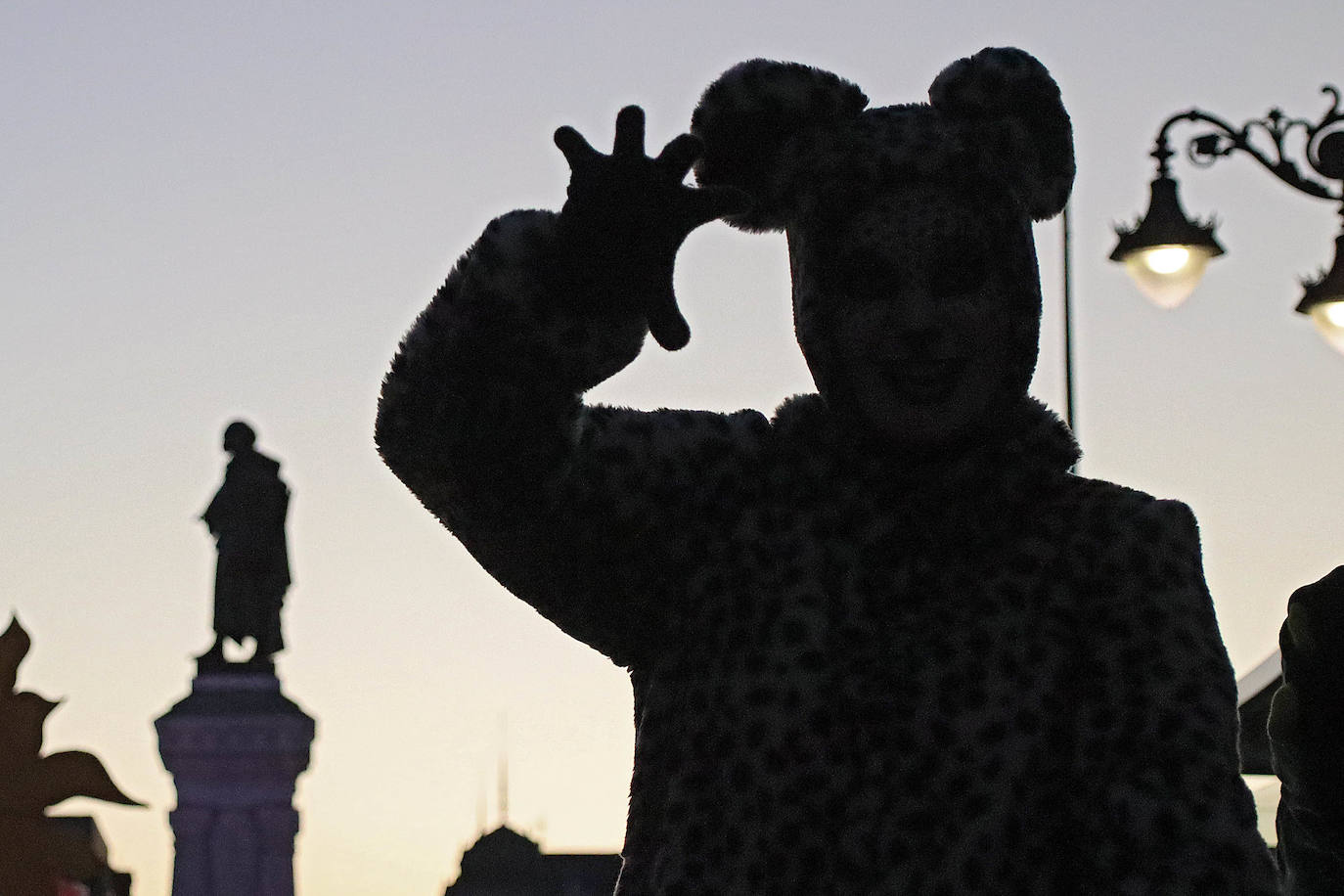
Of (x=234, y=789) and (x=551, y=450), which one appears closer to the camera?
(x=551, y=450)

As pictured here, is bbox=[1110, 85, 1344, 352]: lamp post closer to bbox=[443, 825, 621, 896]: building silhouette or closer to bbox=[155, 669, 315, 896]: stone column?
bbox=[155, 669, 315, 896]: stone column

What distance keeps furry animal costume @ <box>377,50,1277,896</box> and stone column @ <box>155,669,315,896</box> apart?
691 inches

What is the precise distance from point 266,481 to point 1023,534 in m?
A: 19.5

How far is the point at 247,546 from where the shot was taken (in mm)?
21953

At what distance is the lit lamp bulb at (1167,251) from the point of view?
36.7ft

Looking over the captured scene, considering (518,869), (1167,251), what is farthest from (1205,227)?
(518,869)

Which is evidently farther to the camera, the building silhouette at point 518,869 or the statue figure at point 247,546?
the building silhouette at point 518,869

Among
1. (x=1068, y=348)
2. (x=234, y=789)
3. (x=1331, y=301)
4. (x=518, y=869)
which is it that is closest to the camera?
(x=1331, y=301)

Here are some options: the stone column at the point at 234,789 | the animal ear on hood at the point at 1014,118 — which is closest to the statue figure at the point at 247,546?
the stone column at the point at 234,789

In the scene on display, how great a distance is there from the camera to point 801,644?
9.57 feet

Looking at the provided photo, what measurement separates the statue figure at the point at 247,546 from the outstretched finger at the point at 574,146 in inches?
763

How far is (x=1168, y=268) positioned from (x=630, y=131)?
890cm

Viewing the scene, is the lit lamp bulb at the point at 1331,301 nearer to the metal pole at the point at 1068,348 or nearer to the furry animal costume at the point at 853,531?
the metal pole at the point at 1068,348

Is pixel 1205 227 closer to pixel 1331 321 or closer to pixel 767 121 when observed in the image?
pixel 1331 321
